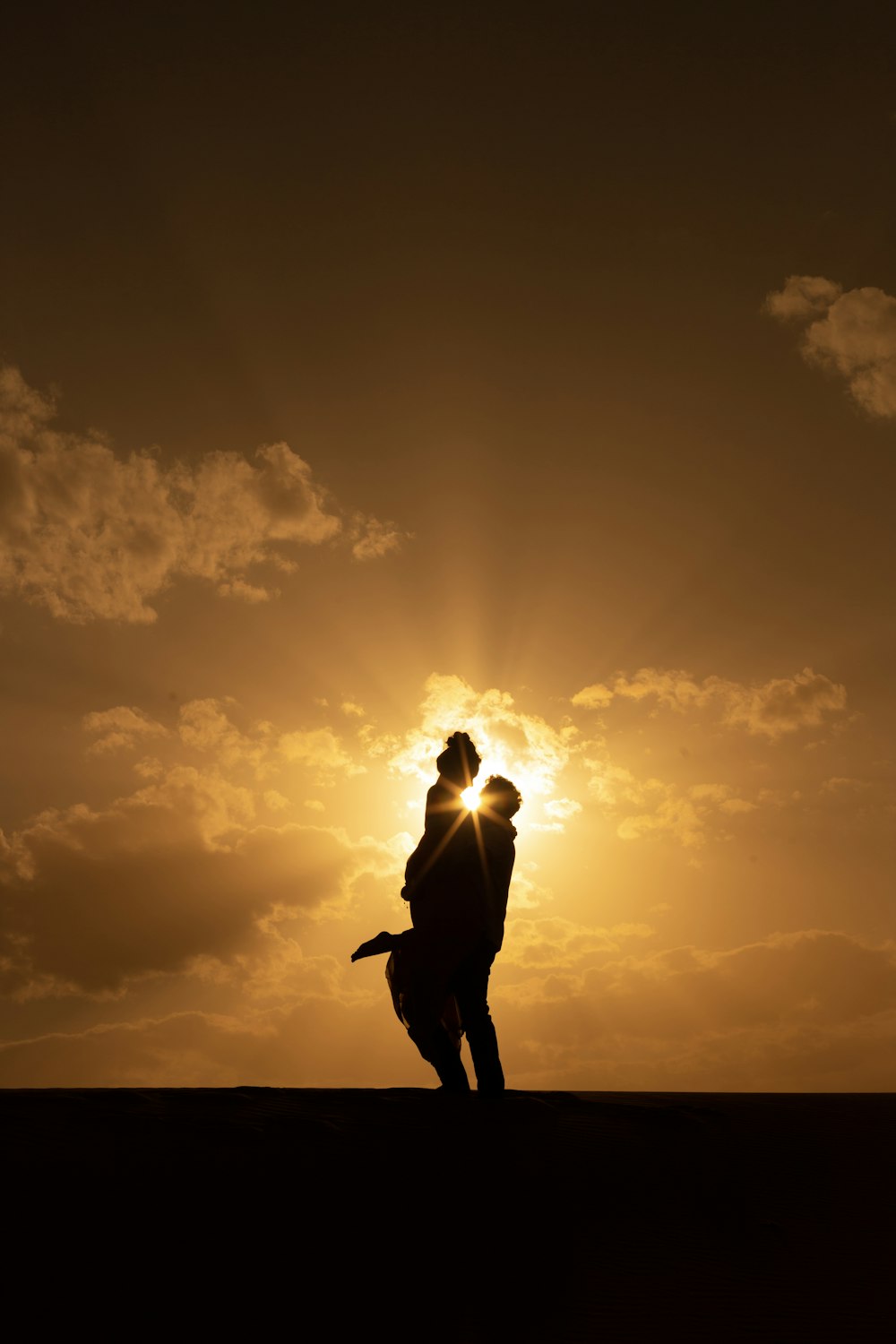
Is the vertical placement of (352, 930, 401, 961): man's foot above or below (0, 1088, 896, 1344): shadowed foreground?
above

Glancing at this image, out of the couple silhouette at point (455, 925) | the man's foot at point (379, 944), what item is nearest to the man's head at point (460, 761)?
the couple silhouette at point (455, 925)

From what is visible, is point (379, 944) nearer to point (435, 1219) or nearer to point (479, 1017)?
point (479, 1017)

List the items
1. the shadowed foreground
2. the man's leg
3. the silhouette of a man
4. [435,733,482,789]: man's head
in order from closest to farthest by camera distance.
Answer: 1. the shadowed foreground
2. the man's leg
3. the silhouette of a man
4. [435,733,482,789]: man's head

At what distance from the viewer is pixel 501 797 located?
902cm

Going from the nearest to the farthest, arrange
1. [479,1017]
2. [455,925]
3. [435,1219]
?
[435,1219], [479,1017], [455,925]

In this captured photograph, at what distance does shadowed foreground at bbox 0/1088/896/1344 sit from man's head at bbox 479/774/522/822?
A: 2333 mm

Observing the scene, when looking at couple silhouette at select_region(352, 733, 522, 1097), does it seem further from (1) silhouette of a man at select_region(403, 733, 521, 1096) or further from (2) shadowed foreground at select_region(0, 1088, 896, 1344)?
(2) shadowed foreground at select_region(0, 1088, 896, 1344)

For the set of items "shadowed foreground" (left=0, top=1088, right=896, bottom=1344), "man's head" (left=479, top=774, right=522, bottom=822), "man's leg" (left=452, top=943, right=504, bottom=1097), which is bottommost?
"shadowed foreground" (left=0, top=1088, right=896, bottom=1344)

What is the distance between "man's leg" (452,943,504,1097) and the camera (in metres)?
8.12

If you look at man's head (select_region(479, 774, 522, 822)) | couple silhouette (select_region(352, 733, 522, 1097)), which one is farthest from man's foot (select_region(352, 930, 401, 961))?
man's head (select_region(479, 774, 522, 822))

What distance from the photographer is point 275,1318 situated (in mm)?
4715

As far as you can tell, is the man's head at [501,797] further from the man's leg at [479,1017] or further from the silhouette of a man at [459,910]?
the man's leg at [479,1017]

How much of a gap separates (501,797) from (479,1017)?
1.84m

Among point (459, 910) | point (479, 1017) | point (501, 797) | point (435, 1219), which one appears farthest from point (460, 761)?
point (435, 1219)
